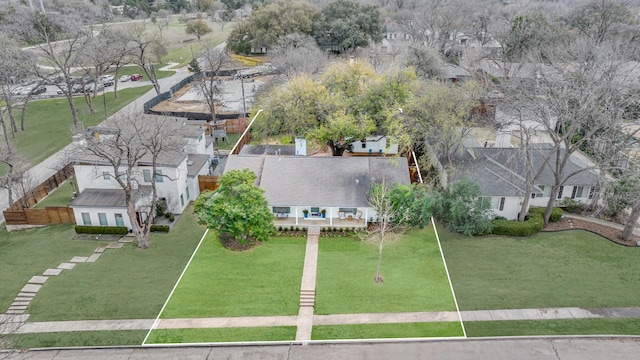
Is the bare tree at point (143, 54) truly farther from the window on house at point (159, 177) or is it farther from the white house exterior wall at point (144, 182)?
the window on house at point (159, 177)

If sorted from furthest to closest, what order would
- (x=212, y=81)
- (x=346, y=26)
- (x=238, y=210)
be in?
(x=346, y=26) < (x=212, y=81) < (x=238, y=210)

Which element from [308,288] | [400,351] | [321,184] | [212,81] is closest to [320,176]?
[321,184]

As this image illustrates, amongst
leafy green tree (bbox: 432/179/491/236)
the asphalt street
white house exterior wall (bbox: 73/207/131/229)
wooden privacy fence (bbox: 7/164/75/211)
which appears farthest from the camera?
wooden privacy fence (bbox: 7/164/75/211)

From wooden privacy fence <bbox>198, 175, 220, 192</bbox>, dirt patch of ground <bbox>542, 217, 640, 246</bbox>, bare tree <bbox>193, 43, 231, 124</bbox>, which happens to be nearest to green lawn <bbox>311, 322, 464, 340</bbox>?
dirt patch of ground <bbox>542, 217, 640, 246</bbox>

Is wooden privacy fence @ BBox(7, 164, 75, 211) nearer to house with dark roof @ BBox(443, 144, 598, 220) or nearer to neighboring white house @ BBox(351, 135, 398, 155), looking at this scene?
neighboring white house @ BBox(351, 135, 398, 155)

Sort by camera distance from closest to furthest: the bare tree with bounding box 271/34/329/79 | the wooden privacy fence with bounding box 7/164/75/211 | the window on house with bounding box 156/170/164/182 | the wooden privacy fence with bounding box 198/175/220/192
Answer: the window on house with bounding box 156/170/164/182
the wooden privacy fence with bounding box 7/164/75/211
the wooden privacy fence with bounding box 198/175/220/192
the bare tree with bounding box 271/34/329/79

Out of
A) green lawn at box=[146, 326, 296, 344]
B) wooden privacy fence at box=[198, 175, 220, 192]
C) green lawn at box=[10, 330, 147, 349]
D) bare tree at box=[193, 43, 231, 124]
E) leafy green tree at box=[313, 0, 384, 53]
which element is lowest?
green lawn at box=[10, 330, 147, 349]

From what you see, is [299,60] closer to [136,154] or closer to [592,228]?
[136,154]
